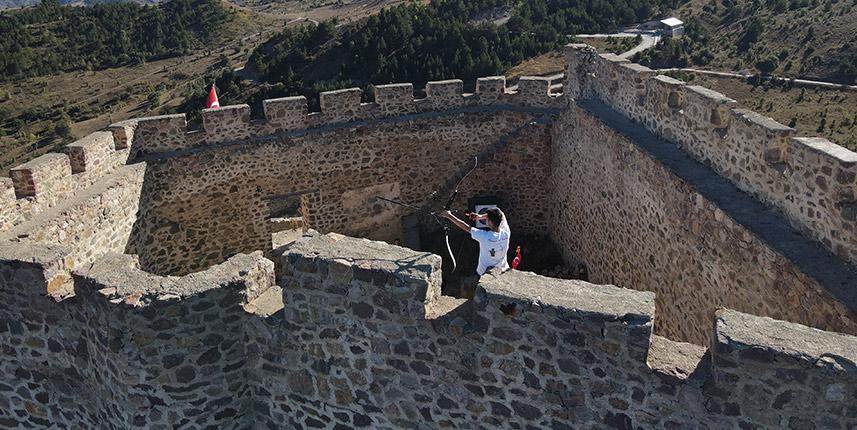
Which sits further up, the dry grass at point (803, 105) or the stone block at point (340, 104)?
the stone block at point (340, 104)

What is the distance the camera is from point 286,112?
41.3ft

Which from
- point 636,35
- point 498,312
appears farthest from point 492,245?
point 636,35

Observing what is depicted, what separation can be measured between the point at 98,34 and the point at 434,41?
151ft

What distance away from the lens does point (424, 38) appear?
30438 mm

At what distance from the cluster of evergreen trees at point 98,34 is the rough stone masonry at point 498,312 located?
57132 mm

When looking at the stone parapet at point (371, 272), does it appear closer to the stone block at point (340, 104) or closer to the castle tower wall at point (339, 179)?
the castle tower wall at point (339, 179)

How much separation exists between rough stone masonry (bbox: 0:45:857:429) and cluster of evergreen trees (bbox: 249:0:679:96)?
1857 centimetres

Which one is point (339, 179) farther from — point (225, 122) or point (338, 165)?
point (225, 122)

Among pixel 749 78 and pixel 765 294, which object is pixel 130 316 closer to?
pixel 765 294

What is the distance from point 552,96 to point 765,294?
7502 millimetres

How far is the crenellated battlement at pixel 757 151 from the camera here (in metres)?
6.05

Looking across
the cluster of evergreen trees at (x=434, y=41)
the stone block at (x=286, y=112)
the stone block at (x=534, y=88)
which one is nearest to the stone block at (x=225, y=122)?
the stone block at (x=286, y=112)

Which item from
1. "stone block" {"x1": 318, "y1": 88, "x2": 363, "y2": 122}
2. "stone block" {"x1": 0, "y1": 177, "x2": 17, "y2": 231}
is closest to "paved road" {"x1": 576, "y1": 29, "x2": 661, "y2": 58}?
"stone block" {"x1": 318, "y1": 88, "x2": 363, "y2": 122}

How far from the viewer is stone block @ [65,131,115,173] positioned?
33.0 ft
